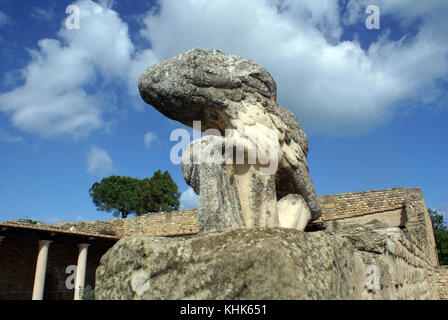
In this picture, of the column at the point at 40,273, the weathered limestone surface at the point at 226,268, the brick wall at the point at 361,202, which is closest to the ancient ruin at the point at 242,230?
the weathered limestone surface at the point at 226,268

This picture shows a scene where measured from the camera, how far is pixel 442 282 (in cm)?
950

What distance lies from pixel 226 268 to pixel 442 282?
10.6 meters

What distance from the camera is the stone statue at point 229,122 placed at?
2.20m

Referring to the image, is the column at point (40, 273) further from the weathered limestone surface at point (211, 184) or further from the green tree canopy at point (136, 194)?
the green tree canopy at point (136, 194)

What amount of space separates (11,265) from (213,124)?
15135 millimetres

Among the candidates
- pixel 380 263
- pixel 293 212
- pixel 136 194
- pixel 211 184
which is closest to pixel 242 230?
pixel 211 184

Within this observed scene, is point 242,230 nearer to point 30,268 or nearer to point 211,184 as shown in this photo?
point 211,184

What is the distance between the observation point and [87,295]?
39.7 ft

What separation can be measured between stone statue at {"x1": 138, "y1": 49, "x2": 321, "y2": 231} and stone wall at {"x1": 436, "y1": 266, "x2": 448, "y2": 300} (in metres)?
9.06

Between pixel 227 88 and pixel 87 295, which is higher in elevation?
pixel 227 88

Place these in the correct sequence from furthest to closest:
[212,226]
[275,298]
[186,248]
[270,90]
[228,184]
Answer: [270,90] < [228,184] < [212,226] < [186,248] < [275,298]

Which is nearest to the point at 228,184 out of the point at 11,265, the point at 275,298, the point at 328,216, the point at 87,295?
the point at 275,298

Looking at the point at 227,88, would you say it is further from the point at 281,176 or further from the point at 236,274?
the point at 236,274

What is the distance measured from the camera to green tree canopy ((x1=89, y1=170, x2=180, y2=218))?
97.2ft
